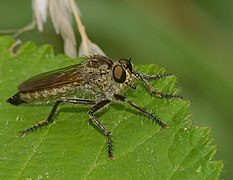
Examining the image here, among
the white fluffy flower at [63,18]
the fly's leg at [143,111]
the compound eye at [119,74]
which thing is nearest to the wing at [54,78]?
the white fluffy flower at [63,18]

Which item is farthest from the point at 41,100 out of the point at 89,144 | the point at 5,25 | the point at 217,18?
the point at 217,18

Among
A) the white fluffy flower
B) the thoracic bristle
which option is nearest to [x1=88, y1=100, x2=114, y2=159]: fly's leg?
the white fluffy flower

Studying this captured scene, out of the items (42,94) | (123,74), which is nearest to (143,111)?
(123,74)

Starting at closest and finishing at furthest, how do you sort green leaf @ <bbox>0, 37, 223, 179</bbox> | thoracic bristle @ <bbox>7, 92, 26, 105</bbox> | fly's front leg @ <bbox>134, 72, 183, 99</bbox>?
green leaf @ <bbox>0, 37, 223, 179</bbox>
fly's front leg @ <bbox>134, 72, 183, 99</bbox>
thoracic bristle @ <bbox>7, 92, 26, 105</bbox>

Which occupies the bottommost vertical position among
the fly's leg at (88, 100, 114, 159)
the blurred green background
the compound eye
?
the blurred green background

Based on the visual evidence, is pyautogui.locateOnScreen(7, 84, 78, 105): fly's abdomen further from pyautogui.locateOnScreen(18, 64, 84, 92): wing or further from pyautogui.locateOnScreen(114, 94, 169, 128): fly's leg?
pyautogui.locateOnScreen(114, 94, 169, 128): fly's leg

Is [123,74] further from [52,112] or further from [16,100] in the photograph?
[16,100]

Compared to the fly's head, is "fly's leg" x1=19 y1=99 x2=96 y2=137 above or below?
below

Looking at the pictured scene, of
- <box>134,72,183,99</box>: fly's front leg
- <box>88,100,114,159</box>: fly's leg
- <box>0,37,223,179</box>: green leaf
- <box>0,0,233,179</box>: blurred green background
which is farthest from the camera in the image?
<box>0,0,233,179</box>: blurred green background
